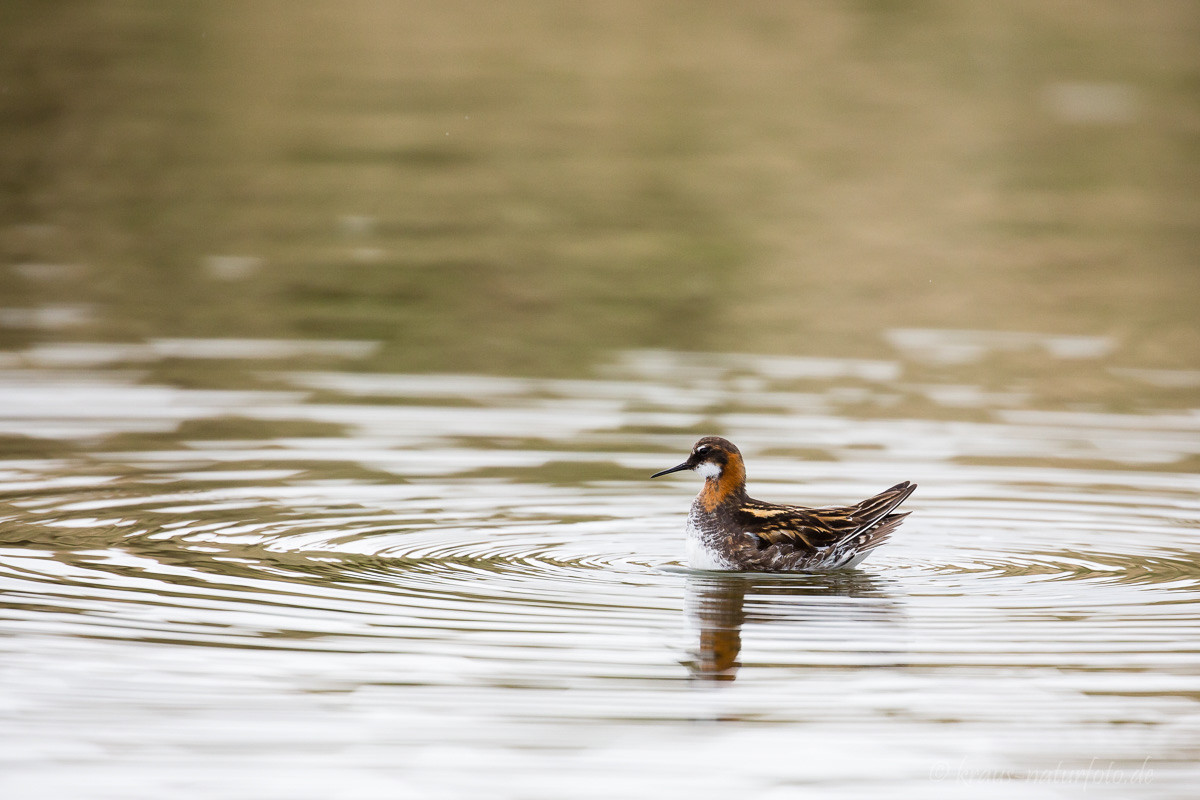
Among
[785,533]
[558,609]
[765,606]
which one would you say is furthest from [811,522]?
[558,609]

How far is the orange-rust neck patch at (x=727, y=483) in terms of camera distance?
13023 millimetres

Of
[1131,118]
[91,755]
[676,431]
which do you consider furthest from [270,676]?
[1131,118]

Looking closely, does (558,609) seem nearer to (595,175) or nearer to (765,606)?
(765,606)

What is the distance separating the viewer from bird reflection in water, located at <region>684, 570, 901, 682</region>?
34.2 feet

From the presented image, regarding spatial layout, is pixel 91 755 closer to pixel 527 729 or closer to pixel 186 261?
pixel 527 729

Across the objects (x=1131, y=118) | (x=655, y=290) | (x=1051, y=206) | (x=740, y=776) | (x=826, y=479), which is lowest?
(x=740, y=776)

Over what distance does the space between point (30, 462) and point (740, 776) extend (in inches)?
334

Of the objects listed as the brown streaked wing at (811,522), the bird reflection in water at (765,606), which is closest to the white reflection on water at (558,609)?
the bird reflection in water at (765,606)

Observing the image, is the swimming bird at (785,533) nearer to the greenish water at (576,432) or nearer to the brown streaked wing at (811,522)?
the brown streaked wing at (811,522)

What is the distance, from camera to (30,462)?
15180mm

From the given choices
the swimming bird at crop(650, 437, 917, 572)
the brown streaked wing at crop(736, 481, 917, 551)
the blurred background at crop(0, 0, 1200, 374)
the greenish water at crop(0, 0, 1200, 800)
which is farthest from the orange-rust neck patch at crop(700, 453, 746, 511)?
the blurred background at crop(0, 0, 1200, 374)

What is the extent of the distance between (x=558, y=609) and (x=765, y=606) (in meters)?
1.37

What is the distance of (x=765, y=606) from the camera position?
11.7 meters

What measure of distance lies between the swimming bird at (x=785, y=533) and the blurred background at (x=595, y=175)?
7079 mm
